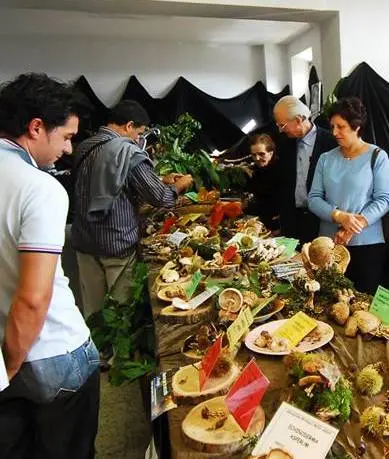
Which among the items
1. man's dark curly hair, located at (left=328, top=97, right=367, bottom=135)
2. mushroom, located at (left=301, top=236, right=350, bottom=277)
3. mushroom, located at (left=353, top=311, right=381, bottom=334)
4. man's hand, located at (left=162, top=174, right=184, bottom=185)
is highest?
man's dark curly hair, located at (left=328, top=97, right=367, bottom=135)

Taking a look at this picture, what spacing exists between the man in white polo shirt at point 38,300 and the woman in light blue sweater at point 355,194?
1228 mm

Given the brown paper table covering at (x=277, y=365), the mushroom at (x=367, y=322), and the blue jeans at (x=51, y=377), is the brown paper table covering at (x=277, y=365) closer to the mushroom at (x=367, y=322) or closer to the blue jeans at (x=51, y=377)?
the mushroom at (x=367, y=322)

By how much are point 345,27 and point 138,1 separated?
4.79 ft

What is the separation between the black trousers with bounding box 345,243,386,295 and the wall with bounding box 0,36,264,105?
395 cm

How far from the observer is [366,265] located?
194 cm

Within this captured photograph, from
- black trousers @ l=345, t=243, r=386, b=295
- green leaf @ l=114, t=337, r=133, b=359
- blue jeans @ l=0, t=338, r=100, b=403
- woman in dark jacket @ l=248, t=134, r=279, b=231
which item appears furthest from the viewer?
woman in dark jacket @ l=248, t=134, r=279, b=231

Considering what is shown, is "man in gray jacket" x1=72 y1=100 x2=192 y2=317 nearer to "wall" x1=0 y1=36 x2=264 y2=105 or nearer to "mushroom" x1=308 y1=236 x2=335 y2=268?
"mushroom" x1=308 y1=236 x2=335 y2=268

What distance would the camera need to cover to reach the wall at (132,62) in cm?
470

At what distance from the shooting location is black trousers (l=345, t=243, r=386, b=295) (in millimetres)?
1931

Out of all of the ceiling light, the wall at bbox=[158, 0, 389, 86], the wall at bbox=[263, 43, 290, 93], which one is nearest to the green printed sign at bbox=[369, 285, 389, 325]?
the wall at bbox=[158, 0, 389, 86]

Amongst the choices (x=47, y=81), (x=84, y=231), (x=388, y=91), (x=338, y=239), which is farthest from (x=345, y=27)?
(x=47, y=81)

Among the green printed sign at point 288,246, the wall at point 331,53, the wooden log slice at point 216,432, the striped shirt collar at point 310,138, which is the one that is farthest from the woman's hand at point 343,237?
Answer: the wall at point 331,53

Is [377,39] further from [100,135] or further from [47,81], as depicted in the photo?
[47,81]

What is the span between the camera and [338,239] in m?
1.90
